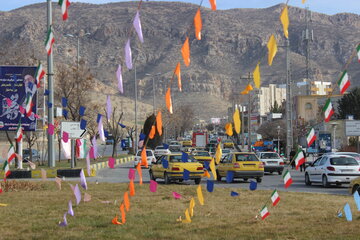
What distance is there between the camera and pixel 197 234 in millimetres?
10641

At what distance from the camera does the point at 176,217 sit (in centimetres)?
1288

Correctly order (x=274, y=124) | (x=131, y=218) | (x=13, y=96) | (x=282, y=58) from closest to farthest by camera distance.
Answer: (x=131, y=218)
(x=13, y=96)
(x=274, y=124)
(x=282, y=58)

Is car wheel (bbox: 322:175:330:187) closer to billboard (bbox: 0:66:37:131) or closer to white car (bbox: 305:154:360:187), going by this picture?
white car (bbox: 305:154:360:187)

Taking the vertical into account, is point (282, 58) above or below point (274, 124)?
above

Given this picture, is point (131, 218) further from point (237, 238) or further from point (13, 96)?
point (13, 96)

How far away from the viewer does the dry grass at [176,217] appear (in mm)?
10680

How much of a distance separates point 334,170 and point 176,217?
12.8 meters

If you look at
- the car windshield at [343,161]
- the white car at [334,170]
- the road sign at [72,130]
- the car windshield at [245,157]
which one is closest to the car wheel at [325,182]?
the white car at [334,170]

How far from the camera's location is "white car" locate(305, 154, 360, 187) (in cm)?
2391

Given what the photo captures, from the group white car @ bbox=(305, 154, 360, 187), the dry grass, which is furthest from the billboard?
white car @ bbox=(305, 154, 360, 187)

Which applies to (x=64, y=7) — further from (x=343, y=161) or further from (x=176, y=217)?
(x=343, y=161)

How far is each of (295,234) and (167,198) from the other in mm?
6954

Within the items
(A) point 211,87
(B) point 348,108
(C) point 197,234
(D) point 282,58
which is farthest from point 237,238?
(A) point 211,87

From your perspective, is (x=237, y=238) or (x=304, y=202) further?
(x=304, y=202)
